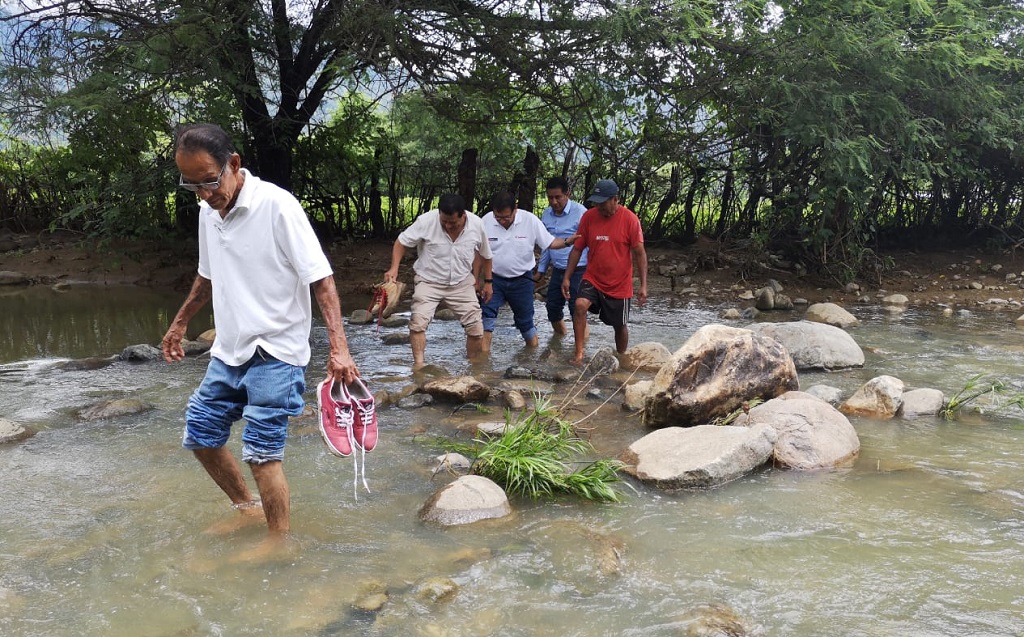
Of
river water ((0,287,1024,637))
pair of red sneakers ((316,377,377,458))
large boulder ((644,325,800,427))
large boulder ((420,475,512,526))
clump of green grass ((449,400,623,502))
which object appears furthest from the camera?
large boulder ((644,325,800,427))

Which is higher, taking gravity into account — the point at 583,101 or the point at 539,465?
the point at 583,101

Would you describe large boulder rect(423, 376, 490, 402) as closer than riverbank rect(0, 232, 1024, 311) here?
Yes

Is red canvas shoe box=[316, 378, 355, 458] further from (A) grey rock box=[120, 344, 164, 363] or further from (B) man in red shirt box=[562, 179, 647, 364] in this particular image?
(A) grey rock box=[120, 344, 164, 363]

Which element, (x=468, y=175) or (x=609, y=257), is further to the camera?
(x=468, y=175)

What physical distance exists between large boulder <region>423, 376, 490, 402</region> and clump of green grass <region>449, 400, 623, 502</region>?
44.2 inches

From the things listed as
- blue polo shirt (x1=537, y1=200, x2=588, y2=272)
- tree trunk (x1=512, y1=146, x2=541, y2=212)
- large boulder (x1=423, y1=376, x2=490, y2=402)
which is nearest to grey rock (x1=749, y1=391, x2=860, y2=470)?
large boulder (x1=423, y1=376, x2=490, y2=402)

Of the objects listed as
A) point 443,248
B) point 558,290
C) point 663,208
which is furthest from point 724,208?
point 443,248

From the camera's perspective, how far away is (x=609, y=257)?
7.38 meters

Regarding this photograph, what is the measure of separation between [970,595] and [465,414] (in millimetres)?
3451

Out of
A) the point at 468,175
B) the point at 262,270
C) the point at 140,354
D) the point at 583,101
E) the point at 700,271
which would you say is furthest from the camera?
the point at 468,175

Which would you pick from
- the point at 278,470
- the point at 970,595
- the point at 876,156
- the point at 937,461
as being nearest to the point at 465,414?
the point at 278,470

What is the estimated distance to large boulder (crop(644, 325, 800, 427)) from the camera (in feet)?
18.6

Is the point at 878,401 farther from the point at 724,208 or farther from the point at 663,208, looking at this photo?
the point at 663,208

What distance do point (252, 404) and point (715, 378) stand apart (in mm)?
3283
